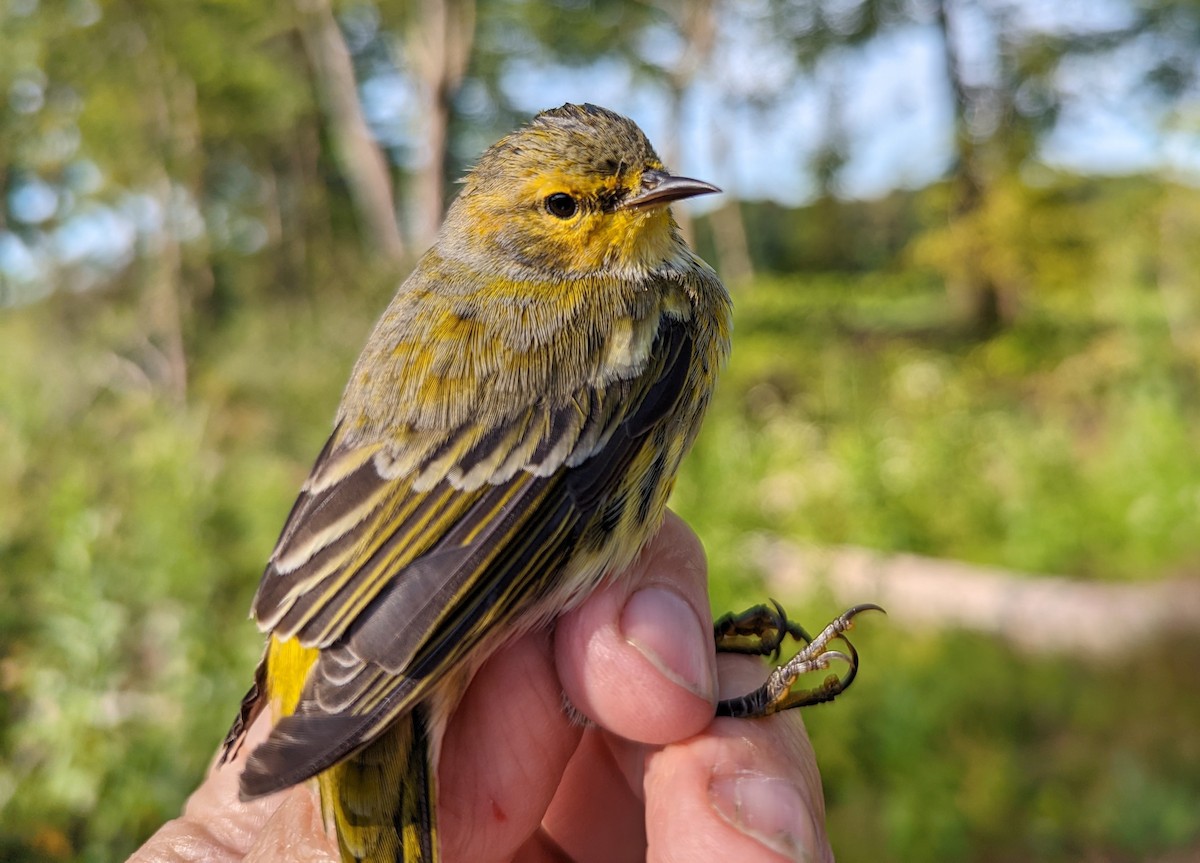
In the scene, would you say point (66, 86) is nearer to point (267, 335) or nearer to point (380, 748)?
point (267, 335)

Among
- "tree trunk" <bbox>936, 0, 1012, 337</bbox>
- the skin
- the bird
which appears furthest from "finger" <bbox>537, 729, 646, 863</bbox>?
"tree trunk" <bbox>936, 0, 1012, 337</bbox>

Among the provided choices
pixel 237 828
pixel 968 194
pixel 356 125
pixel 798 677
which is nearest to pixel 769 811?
pixel 798 677

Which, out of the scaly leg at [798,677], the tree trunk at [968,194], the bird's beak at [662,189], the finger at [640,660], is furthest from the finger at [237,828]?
the tree trunk at [968,194]

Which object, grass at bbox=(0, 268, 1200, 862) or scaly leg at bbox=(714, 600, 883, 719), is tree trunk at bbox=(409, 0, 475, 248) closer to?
grass at bbox=(0, 268, 1200, 862)

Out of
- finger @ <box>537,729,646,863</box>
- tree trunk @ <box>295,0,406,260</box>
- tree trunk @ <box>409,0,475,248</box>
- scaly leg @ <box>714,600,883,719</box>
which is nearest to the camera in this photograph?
scaly leg @ <box>714,600,883,719</box>

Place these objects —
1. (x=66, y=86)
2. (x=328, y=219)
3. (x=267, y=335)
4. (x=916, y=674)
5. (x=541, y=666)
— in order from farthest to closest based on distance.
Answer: (x=328, y=219)
(x=267, y=335)
(x=66, y=86)
(x=916, y=674)
(x=541, y=666)

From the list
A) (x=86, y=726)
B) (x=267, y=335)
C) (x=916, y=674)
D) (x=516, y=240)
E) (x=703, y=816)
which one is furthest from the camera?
(x=267, y=335)

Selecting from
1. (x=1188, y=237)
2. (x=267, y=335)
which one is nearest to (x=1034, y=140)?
(x=1188, y=237)

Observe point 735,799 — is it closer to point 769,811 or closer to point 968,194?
point 769,811
